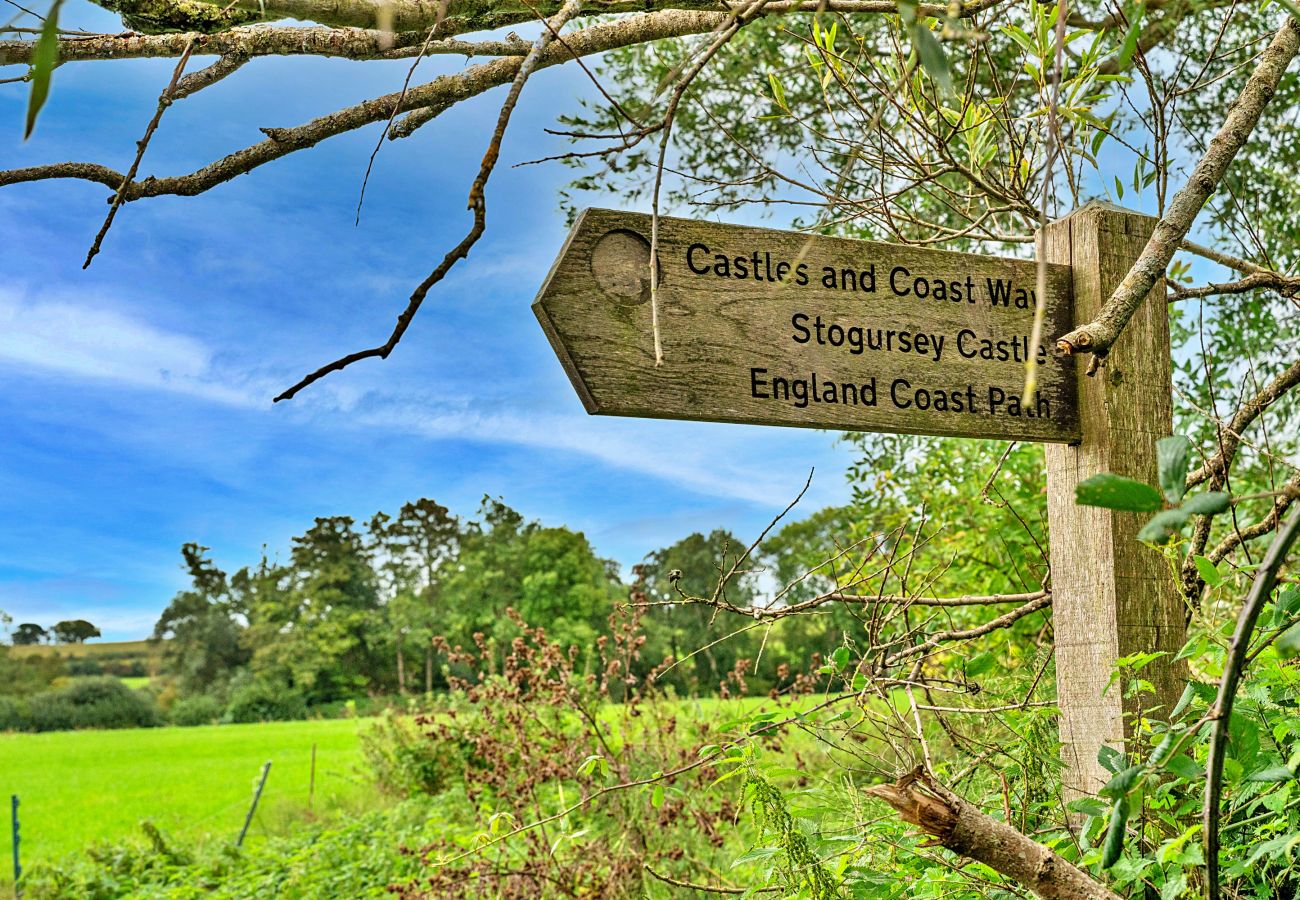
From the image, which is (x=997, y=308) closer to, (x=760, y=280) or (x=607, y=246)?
(x=760, y=280)

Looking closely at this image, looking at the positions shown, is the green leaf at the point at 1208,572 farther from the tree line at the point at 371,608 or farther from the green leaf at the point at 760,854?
the tree line at the point at 371,608

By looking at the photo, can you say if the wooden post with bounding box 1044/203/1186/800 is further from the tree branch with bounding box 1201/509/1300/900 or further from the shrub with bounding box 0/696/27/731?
the shrub with bounding box 0/696/27/731

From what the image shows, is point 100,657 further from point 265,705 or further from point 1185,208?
point 1185,208

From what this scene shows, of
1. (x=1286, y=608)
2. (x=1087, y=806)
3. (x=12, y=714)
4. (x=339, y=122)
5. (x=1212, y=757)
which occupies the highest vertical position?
(x=339, y=122)

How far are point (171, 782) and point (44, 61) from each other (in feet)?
50.0

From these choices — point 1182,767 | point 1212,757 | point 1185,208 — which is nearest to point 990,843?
point 1182,767

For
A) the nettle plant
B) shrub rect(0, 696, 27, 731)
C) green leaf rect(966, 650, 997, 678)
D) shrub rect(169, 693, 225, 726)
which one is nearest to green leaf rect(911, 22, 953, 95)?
the nettle plant

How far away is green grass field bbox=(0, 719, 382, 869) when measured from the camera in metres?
9.43

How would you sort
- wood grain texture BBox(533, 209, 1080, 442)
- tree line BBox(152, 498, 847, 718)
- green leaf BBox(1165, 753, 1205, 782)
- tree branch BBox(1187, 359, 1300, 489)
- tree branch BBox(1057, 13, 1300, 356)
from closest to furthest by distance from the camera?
green leaf BBox(1165, 753, 1205, 782) < tree branch BBox(1057, 13, 1300, 356) < wood grain texture BBox(533, 209, 1080, 442) < tree branch BBox(1187, 359, 1300, 489) < tree line BBox(152, 498, 847, 718)

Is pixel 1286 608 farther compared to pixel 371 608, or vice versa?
pixel 371 608

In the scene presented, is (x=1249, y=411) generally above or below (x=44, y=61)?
above

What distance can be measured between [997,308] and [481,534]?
24018 mm

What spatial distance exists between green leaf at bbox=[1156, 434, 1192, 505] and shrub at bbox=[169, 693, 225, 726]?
29.5 m

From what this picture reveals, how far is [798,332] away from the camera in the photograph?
73.1 inches
